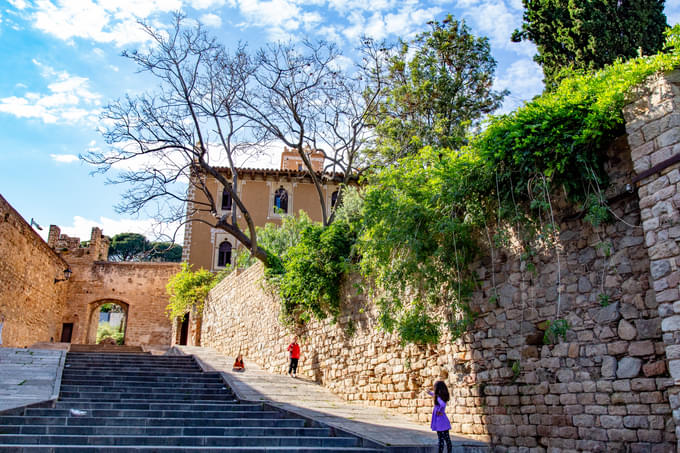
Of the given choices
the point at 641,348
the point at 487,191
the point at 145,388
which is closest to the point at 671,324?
the point at 641,348

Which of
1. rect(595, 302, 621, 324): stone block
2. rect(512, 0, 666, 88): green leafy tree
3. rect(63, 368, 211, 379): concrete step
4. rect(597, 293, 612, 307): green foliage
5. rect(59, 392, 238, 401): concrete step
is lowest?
rect(59, 392, 238, 401): concrete step

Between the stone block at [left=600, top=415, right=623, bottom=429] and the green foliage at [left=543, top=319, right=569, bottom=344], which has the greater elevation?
the green foliage at [left=543, top=319, right=569, bottom=344]

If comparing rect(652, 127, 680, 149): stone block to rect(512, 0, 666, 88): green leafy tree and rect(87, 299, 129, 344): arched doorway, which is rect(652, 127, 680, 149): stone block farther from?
rect(87, 299, 129, 344): arched doorway

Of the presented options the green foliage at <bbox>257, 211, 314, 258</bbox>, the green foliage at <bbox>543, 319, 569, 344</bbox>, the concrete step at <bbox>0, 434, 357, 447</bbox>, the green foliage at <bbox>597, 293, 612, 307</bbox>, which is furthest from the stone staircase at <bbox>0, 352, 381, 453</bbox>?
the green foliage at <bbox>257, 211, 314, 258</bbox>

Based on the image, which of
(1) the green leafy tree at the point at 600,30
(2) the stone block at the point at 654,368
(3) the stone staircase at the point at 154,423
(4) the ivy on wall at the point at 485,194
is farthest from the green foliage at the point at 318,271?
(2) the stone block at the point at 654,368

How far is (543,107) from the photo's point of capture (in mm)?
6309

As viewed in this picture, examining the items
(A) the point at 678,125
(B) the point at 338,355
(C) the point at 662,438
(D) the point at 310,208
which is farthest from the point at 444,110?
(D) the point at 310,208

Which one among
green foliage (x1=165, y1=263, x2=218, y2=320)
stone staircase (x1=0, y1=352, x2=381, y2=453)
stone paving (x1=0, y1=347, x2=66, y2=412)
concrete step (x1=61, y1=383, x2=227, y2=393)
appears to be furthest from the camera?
green foliage (x1=165, y1=263, x2=218, y2=320)

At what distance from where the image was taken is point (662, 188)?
17.4ft

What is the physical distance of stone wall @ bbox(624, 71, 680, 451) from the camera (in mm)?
5027

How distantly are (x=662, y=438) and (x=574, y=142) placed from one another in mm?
3112

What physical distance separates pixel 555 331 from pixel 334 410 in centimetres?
409

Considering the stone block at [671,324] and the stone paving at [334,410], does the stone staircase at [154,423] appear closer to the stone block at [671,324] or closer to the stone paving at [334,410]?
the stone paving at [334,410]

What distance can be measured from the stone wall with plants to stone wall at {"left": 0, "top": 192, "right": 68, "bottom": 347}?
44.1 ft
